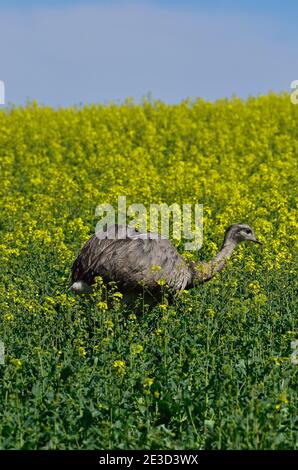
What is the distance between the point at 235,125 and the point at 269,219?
11670mm

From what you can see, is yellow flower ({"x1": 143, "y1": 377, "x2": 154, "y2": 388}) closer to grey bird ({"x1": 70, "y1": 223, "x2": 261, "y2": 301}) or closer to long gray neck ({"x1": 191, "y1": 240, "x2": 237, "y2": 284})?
grey bird ({"x1": 70, "y1": 223, "x2": 261, "y2": 301})

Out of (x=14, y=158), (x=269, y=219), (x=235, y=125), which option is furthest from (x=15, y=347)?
(x=235, y=125)

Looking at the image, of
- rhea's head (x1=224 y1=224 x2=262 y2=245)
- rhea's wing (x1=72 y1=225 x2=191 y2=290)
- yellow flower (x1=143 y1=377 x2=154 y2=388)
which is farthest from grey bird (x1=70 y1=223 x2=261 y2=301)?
yellow flower (x1=143 y1=377 x2=154 y2=388)

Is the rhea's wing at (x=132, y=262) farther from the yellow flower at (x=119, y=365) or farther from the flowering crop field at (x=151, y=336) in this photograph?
the yellow flower at (x=119, y=365)

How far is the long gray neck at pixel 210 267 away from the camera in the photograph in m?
11.2

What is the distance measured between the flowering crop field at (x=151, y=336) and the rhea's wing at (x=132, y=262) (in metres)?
0.24

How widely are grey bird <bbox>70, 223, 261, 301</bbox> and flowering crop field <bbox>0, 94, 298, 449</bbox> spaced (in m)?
0.18

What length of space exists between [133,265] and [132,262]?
32 mm

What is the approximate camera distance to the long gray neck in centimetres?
1120

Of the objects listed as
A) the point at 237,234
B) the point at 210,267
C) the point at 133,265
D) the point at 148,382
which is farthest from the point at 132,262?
the point at 148,382

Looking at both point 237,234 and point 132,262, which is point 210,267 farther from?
point 132,262

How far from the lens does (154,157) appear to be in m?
23.5

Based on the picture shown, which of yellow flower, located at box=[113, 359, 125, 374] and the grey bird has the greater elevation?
the grey bird

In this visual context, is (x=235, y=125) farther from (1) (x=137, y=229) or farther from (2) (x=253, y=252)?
(1) (x=137, y=229)
